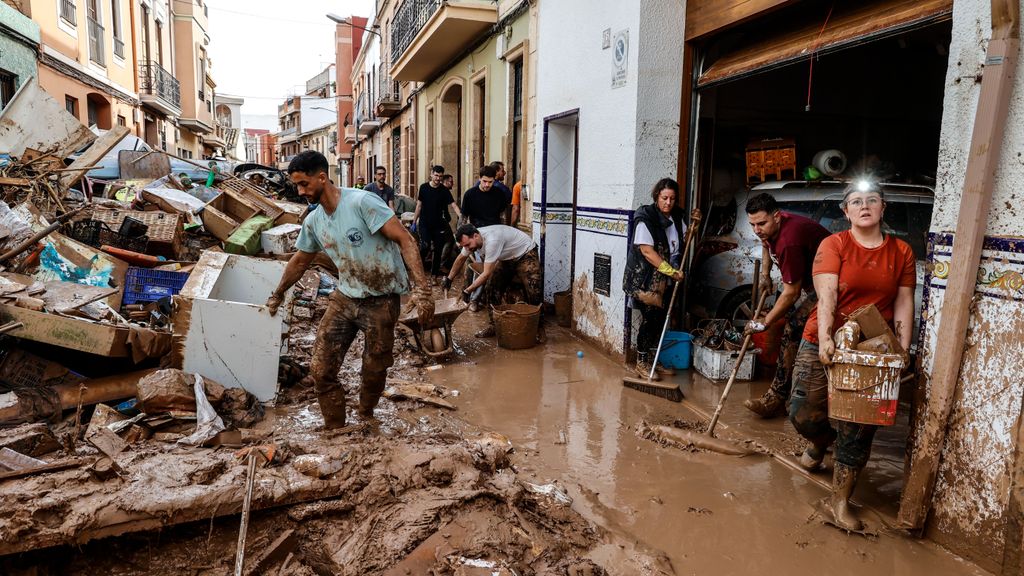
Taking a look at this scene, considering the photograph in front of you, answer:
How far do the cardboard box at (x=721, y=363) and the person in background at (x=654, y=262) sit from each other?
0.30 m

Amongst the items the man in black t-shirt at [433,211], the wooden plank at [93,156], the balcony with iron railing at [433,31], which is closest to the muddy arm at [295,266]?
the man in black t-shirt at [433,211]

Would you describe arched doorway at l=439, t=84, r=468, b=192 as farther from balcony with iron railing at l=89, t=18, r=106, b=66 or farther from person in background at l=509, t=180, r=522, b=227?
balcony with iron railing at l=89, t=18, r=106, b=66

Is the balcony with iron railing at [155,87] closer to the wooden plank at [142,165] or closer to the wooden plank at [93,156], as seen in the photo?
the wooden plank at [142,165]

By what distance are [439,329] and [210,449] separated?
3091 millimetres

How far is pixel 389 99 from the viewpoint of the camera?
2167 cm

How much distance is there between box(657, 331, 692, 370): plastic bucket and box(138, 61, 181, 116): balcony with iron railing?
906 inches

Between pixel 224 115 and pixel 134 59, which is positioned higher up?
pixel 224 115

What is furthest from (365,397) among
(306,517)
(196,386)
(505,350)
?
(505,350)

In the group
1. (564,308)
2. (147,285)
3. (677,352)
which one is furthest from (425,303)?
(564,308)

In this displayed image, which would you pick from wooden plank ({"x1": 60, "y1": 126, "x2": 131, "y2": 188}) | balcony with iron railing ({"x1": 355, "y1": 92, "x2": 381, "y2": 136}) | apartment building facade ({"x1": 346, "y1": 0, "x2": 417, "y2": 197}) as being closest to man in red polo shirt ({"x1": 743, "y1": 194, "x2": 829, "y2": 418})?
wooden plank ({"x1": 60, "y1": 126, "x2": 131, "y2": 188})

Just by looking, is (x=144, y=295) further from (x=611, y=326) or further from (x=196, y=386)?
(x=611, y=326)

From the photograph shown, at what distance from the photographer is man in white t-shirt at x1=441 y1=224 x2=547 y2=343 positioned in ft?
22.7

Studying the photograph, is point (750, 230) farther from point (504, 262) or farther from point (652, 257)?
point (504, 262)

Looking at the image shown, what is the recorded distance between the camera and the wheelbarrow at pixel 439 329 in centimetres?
643
